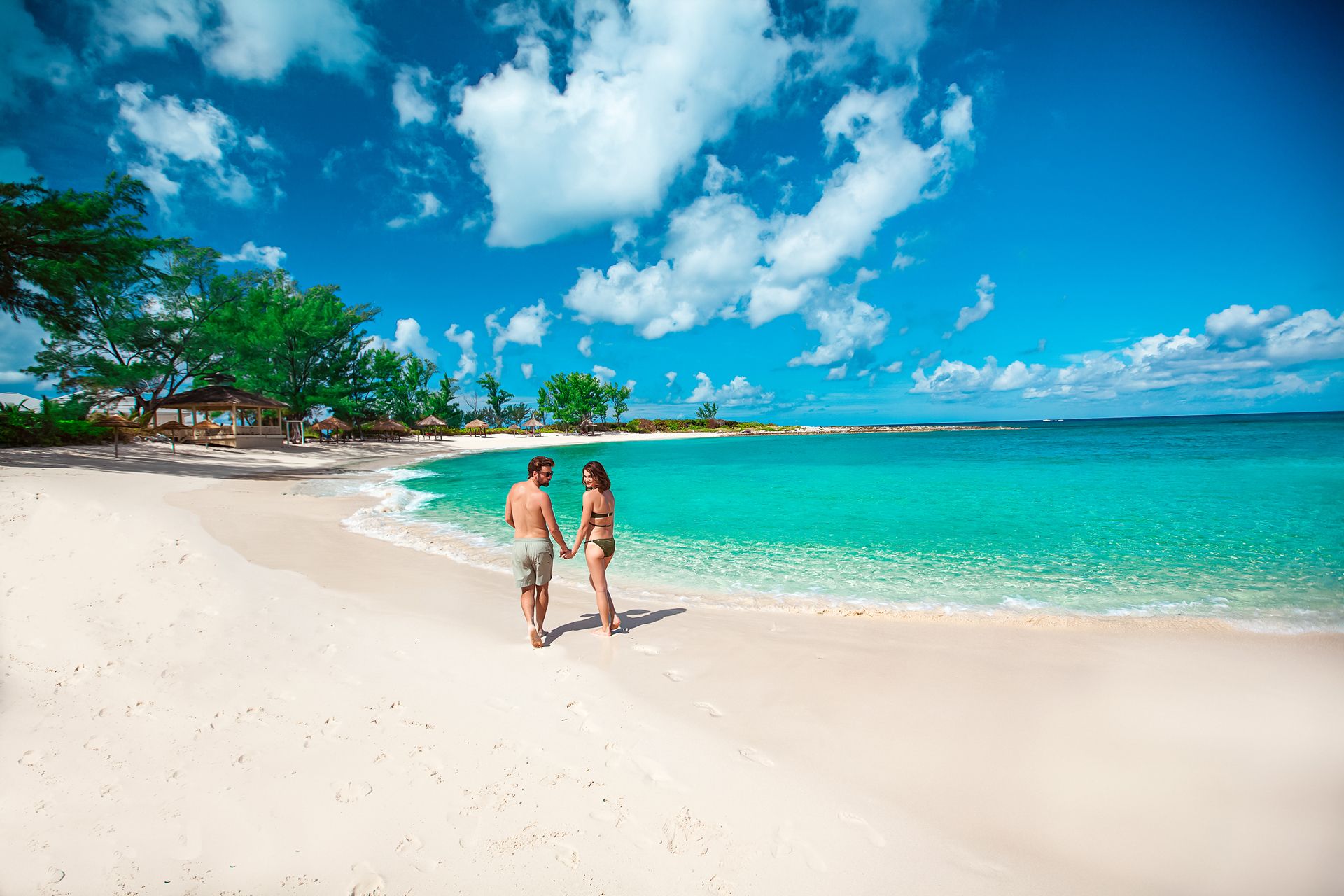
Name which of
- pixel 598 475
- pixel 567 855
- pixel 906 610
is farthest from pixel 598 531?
pixel 906 610

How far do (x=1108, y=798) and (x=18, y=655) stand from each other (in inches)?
307

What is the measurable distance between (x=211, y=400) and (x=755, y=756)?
4052 centimetres

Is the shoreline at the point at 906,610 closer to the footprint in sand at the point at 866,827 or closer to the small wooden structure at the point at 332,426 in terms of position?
the footprint in sand at the point at 866,827

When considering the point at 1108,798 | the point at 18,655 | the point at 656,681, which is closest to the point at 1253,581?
the point at 1108,798

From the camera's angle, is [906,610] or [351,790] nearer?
[351,790]

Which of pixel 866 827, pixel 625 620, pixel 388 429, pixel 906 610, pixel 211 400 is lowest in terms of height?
pixel 906 610

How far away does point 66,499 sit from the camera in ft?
32.0

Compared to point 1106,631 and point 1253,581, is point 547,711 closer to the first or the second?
point 1106,631

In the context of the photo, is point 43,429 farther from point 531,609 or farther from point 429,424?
point 429,424

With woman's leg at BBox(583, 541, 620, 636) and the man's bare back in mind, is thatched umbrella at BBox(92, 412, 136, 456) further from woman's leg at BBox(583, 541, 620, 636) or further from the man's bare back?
woman's leg at BBox(583, 541, 620, 636)

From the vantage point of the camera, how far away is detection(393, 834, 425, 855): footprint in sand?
2.50m

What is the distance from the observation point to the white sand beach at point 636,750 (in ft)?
8.11

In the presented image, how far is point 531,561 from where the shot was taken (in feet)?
16.5

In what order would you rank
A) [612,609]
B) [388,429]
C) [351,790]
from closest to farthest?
1. [351,790]
2. [612,609]
3. [388,429]
